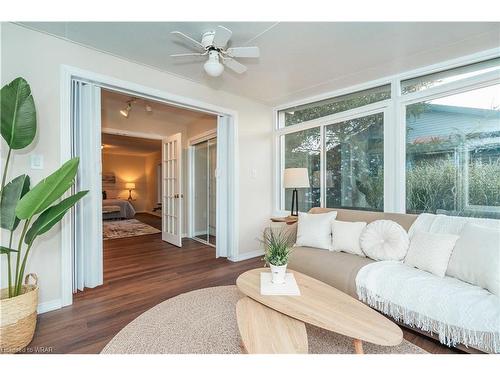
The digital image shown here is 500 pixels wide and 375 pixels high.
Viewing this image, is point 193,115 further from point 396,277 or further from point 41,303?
point 396,277

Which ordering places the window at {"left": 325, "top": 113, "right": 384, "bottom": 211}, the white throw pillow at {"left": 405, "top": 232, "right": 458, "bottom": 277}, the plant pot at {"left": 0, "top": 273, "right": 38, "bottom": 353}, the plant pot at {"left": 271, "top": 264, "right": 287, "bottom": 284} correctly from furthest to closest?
the window at {"left": 325, "top": 113, "right": 384, "bottom": 211} → the white throw pillow at {"left": 405, "top": 232, "right": 458, "bottom": 277} → the plant pot at {"left": 271, "top": 264, "right": 287, "bottom": 284} → the plant pot at {"left": 0, "top": 273, "right": 38, "bottom": 353}

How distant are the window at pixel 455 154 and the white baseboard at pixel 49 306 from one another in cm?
383

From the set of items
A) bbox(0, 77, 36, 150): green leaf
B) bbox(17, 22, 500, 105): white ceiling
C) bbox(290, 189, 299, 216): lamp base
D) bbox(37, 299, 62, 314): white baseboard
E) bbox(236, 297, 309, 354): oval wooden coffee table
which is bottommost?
bbox(37, 299, 62, 314): white baseboard

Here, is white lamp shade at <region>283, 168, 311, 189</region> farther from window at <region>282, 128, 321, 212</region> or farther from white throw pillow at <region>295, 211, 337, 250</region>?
white throw pillow at <region>295, 211, 337, 250</region>

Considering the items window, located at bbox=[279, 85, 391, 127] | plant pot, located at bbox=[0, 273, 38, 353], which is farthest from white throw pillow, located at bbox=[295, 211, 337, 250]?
plant pot, located at bbox=[0, 273, 38, 353]

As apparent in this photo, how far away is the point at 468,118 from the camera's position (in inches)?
96.3

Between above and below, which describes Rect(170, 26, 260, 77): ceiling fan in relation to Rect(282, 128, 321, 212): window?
above

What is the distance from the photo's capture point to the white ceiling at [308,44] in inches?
79.4

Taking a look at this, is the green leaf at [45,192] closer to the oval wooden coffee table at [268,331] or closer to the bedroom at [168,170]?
the oval wooden coffee table at [268,331]

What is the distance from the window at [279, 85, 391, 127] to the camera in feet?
10.0

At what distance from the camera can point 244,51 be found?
203cm

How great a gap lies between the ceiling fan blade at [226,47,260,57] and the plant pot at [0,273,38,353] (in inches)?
95.7

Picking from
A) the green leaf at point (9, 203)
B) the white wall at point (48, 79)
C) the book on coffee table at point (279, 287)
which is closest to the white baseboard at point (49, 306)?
the white wall at point (48, 79)
